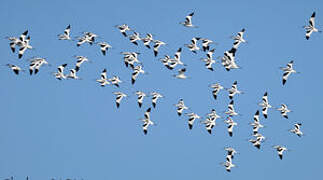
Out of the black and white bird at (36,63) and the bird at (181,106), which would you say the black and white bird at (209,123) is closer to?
the bird at (181,106)

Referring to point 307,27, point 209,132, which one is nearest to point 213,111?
point 209,132

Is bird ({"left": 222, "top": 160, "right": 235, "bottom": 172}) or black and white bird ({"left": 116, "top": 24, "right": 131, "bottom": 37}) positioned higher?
black and white bird ({"left": 116, "top": 24, "right": 131, "bottom": 37})

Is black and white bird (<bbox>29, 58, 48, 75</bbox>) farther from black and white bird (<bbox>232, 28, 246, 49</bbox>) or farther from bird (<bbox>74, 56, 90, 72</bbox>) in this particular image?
black and white bird (<bbox>232, 28, 246, 49</bbox>)

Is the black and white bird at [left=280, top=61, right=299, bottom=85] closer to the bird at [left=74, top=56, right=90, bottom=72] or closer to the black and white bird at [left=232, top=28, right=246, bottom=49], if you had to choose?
the black and white bird at [left=232, top=28, right=246, bottom=49]

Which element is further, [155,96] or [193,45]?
[155,96]

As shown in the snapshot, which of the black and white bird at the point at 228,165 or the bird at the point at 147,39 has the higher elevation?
the bird at the point at 147,39

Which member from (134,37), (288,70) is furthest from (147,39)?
(288,70)

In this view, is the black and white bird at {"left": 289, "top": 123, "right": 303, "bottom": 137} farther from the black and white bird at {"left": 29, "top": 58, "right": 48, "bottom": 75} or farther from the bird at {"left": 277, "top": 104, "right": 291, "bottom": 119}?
the black and white bird at {"left": 29, "top": 58, "right": 48, "bottom": 75}

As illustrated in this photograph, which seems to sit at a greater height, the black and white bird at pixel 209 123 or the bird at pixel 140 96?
the bird at pixel 140 96

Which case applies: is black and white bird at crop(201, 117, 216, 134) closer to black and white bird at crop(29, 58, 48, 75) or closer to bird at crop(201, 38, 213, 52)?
bird at crop(201, 38, 213, 52)

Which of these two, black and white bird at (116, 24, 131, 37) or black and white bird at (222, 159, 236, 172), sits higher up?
black and white bird at (116, 24, 131, 37)

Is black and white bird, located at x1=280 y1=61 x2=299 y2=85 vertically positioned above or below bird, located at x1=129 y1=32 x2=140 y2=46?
below

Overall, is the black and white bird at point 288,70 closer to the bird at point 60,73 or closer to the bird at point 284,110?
the bird at point 284,110

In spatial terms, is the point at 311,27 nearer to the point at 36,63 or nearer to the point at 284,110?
the point at 284,110
